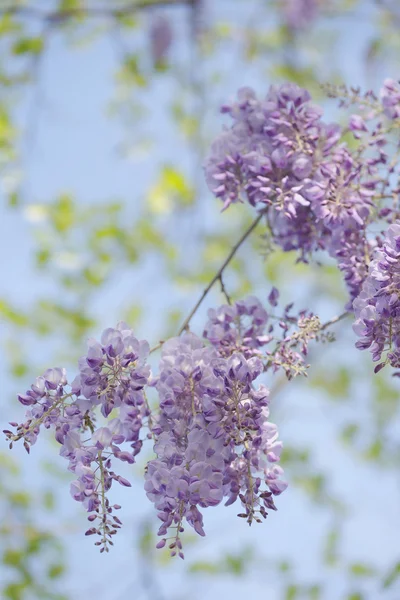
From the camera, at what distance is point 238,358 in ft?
3.39

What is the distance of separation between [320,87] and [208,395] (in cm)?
65

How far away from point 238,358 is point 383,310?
0.70ft

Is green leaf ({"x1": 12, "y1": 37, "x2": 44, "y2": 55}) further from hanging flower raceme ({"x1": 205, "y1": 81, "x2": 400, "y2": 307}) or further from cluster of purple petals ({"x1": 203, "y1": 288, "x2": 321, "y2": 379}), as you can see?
cluster of purple petals ({"x1": 203, "y1": 288, "x2": 321, "y2": 379})

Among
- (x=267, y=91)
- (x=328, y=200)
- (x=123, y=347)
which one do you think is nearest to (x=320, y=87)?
(x=267, y=91)

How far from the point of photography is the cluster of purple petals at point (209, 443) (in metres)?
0.98

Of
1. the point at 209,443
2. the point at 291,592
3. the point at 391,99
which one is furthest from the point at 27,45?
the point at 291,592

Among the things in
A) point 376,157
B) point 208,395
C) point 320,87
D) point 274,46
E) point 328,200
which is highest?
point 274,46

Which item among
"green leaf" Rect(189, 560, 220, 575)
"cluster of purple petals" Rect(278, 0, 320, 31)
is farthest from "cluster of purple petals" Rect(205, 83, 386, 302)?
"cluster of purple petals" Rect(278, 0, 320, 31)

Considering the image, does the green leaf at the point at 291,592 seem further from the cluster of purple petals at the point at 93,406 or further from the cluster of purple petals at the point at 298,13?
the cluster of purple petals at the point at 298,13

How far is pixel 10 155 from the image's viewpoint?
3.09 meters

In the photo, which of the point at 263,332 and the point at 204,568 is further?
the point at 204,568

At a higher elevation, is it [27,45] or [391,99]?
[27,45]

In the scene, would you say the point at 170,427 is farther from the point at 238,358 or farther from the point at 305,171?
the point at 305,171

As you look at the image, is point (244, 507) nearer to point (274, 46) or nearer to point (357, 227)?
point (357, 227)
